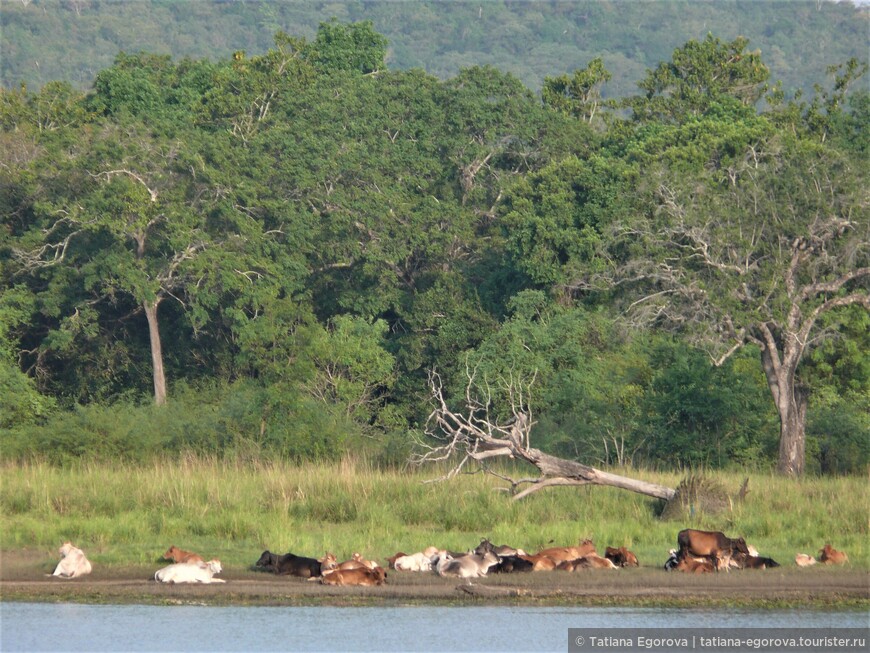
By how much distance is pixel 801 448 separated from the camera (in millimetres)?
20984

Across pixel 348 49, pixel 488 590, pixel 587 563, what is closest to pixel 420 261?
pixel 348 49

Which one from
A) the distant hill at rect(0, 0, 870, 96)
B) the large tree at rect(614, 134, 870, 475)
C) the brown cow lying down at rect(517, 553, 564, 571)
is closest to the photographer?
the brown cow lying down at rect(517, 553, 564, 571)

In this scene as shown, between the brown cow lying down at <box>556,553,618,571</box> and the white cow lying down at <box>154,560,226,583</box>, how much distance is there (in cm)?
294

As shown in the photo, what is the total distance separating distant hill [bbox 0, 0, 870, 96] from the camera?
283ft

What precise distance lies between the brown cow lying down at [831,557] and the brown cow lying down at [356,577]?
3.99m

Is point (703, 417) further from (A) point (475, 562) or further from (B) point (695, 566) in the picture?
(A) point (475, 562)

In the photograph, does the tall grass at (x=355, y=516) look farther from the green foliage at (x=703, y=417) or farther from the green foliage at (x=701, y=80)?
the green foliage at (x=701, y=80)

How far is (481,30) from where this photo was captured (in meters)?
100

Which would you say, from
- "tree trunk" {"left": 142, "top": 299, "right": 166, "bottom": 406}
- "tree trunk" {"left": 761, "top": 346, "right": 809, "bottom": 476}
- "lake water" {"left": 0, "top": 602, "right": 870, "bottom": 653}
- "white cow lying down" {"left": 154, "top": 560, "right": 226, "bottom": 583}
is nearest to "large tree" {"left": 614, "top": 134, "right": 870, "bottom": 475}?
"tree trunk" {"left": 761, "top": 346, "right": 809, "bottom": 476}

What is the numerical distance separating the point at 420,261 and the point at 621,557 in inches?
820

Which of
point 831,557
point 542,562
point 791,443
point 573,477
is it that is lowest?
point 791,443

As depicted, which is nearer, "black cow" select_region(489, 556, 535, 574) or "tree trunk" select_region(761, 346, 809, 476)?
"black cow" select_region(489, 556, 535, 574)

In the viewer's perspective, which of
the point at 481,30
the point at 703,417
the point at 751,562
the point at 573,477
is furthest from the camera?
the point at 481,30

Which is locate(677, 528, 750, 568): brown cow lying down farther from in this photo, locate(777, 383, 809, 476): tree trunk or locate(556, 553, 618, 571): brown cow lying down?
locate(777, 383, 809, 476): tree trunk
